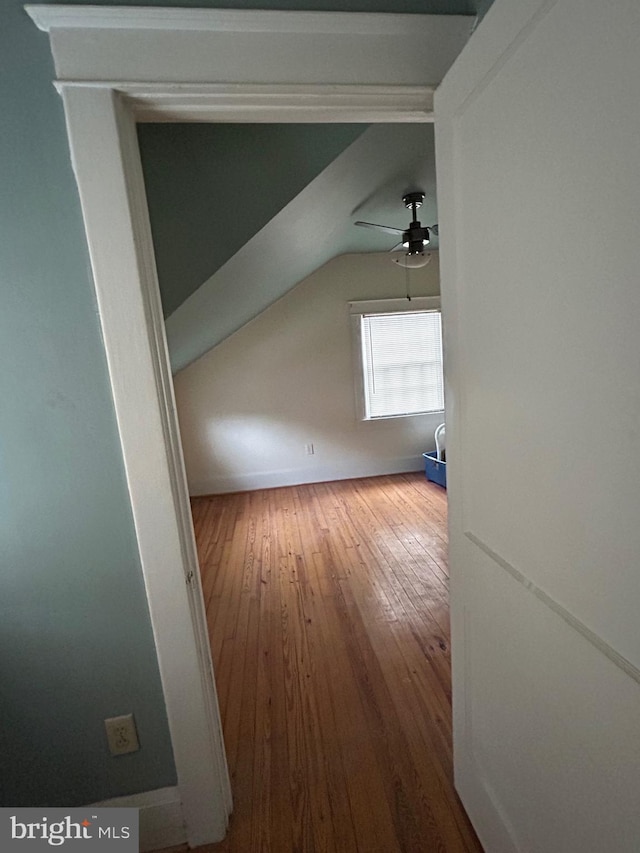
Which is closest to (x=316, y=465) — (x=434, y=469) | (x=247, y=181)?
(x=434, y=469)

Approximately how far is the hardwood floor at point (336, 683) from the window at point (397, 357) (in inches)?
59.4

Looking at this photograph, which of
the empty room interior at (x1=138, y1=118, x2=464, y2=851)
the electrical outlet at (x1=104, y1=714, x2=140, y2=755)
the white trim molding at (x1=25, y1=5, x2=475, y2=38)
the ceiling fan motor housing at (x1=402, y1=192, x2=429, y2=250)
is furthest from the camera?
the ceiling fan motor housing at (x1=402, y1=192, x2=429, y2=250)

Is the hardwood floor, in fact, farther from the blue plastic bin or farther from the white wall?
the white wall

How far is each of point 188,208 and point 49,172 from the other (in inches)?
31.7

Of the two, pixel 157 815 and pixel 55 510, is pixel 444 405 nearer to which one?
pixel 55 510

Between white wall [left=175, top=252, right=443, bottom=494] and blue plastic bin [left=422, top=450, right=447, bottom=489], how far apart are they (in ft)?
1.46

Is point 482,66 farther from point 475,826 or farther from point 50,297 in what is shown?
point 475,826

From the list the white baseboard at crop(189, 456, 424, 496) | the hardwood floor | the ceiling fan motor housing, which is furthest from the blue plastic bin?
the ceiling fan motor housing

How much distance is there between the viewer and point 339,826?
1.19 meters

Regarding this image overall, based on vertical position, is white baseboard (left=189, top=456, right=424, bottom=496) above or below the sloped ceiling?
below

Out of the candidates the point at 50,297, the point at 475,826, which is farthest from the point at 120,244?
the point at 475,826

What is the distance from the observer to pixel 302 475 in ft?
14.4

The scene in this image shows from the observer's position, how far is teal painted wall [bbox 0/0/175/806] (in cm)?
87

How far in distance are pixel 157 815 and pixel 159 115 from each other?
1.95 meters
